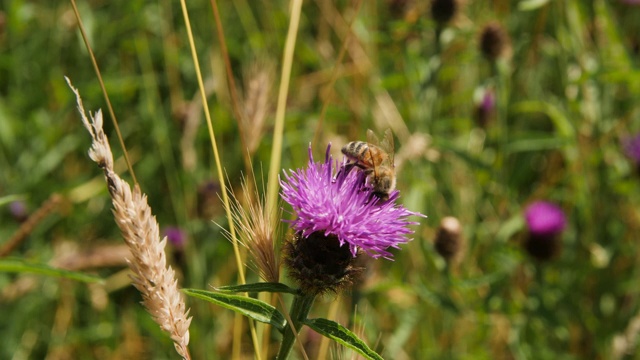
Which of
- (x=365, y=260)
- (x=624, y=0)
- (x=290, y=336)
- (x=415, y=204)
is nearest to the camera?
(x=290, y=336)

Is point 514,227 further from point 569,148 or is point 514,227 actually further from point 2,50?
point 2,50

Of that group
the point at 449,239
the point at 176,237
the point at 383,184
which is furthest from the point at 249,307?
the point at 176,237

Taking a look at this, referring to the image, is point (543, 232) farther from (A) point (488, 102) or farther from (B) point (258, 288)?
(B) point (258, 288)

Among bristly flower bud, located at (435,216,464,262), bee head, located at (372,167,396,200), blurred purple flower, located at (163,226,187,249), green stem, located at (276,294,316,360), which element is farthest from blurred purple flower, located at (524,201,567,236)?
green stem, located at (276,294,316,360)

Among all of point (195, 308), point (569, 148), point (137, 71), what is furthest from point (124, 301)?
point (569, 148)

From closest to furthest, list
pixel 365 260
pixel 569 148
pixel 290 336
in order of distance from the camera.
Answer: pixel 290 336, pixel 365 260, pixel 569 148

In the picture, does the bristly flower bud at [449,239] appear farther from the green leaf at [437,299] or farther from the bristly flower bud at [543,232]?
the bristly flower bud at [543,232]
